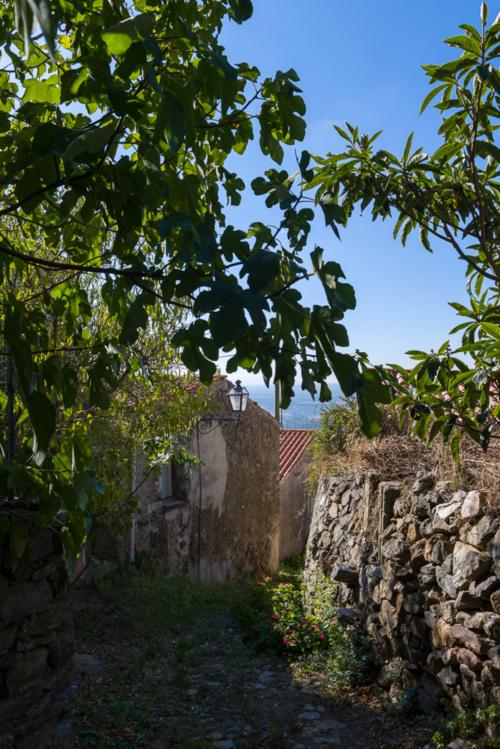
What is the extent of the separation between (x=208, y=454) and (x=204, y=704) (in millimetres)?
6060

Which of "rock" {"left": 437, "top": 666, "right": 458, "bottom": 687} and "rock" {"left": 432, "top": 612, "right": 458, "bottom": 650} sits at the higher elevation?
"rock" {"left": 432, "top": 612, "right": 458, "bottom": 650}

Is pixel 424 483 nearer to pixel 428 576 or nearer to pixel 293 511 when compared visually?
pixel 428 576

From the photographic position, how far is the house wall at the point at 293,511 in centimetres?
1515

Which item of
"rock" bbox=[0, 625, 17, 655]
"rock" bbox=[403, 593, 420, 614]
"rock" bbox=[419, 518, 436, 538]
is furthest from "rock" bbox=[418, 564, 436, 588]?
"rock" bbox=[0, 625, 17, 655]

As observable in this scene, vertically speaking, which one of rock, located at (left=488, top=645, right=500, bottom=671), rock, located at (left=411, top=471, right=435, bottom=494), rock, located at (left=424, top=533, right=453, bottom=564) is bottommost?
rock, located at (left=488, top=645, right=500, bottom=671)

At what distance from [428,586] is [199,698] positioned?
2201mm

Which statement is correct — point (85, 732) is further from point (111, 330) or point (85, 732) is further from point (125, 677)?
point (111, 330)

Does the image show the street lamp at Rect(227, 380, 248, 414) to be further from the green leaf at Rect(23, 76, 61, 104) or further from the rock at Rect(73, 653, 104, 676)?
the green leaf at Rect(23, 76, 61, 104)

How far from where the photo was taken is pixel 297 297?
1.58 meters

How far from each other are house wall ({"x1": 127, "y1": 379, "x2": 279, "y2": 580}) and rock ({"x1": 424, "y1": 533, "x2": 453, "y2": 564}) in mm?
4507

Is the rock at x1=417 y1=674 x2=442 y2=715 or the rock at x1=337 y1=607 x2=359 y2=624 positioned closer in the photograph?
the rock at x1=417 y1=674 x2=442 y2=715

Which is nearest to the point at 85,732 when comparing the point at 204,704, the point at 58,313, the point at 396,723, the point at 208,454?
the point at 204,704

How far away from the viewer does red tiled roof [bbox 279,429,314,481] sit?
1577 centimetres

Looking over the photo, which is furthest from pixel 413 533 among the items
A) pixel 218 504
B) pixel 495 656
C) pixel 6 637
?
pixel 218 504
